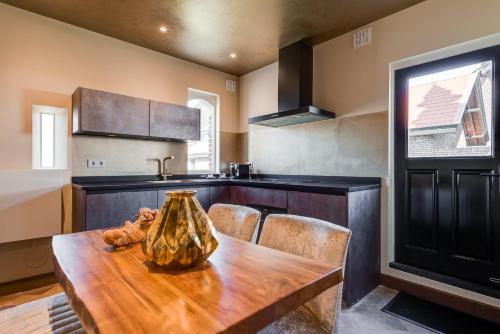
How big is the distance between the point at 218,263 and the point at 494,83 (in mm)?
2530

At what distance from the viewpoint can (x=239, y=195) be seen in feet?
10.6

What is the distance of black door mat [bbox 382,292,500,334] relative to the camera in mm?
1912

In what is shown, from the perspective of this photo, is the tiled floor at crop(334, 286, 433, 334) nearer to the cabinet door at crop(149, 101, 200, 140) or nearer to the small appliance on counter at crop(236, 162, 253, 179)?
the small appliance on counter at crop(236, 162, 253, 179)

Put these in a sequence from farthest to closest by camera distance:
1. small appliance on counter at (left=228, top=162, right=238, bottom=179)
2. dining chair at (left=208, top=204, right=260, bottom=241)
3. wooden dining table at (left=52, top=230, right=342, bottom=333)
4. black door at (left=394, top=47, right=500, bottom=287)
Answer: small appliance on counter at (left=228, top=162, right=238, bottom=179), black door at (left=394, top=47, right=500, bottom=287), dining chair at (left=208, top=204, right=260, bottom=241), wooden dining table at (left=52, top=230, right=342, bottom=333)

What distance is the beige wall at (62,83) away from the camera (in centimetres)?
253

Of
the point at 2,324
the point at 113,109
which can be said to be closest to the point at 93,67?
the point at 113,109

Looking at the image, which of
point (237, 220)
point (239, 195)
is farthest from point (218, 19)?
point (237, 220)

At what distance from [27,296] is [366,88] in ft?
12.5

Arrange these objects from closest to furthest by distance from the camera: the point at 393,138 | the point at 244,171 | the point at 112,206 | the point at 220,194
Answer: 1. the point at 112,206
2. the point at 393,138
3. the point at 220,194
4. the point at 244,171

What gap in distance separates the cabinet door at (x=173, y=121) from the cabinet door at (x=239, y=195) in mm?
874

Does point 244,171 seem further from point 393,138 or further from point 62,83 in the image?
point 62,83

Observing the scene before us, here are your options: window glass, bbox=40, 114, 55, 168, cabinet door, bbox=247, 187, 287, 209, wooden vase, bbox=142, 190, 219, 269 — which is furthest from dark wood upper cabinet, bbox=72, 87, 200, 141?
wooden vase, bbox=142, 190, 219, 269

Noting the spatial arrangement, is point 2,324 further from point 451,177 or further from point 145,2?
point 451,177

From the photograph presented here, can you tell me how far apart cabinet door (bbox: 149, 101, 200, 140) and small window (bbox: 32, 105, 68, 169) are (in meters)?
0.89
